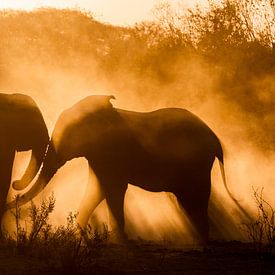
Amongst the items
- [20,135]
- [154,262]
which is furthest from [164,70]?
[154,262]

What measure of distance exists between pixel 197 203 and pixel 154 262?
321cm

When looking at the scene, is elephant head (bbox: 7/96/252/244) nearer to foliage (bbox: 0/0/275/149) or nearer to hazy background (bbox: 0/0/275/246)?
hazy background (bbox: 0/0/275/246)

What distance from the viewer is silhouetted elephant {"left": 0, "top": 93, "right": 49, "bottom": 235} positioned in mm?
11883

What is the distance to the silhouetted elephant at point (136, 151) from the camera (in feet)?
38.8

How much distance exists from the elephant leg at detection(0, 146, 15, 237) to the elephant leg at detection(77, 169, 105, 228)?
1.19 m

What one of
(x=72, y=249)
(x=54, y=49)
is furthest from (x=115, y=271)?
(x=54, y=49)

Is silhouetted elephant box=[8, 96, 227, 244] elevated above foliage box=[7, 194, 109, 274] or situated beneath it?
elevated above

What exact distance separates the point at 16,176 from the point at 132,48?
1056 centimetres

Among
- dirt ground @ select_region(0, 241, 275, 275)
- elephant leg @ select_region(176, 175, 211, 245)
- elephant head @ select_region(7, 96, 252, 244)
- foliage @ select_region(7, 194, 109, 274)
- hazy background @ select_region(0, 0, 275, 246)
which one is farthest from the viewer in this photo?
hazy background @ select_region(0, 0, 275, 246)

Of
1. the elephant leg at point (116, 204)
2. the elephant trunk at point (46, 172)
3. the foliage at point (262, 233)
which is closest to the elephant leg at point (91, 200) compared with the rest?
the elephant leg at point (116, 204)

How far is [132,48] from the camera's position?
24.5 m

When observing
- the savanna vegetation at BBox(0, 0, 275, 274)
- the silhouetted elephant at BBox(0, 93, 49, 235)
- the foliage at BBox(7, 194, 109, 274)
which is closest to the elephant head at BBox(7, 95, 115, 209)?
the silhouetted elephant at BBox(0, 93, 49, 235)

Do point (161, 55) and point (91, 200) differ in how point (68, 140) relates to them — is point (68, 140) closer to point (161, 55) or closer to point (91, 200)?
point (91, 200)

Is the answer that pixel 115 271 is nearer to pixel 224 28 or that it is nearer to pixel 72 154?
pixel 72 154
